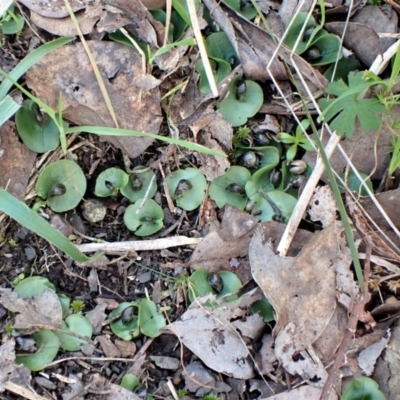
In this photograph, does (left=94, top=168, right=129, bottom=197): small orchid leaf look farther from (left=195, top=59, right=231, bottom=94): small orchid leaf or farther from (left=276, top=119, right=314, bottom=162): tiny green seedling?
(left=276, top=119, right=314, bottom=162): tiny green seedling

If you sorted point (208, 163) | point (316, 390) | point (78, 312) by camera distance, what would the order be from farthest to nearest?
point (208, 163), point (78, 312), point (316, 390)

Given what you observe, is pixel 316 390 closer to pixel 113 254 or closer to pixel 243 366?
pixel 243 366

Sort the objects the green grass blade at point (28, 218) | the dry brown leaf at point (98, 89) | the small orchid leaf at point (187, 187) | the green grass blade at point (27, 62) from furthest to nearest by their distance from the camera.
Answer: the small orchid leaf at point (187, 187) → the dry brown leaf at point (98, 89) → the green grass blade at point (27, 62) → the green grass blade at point (28, 218)

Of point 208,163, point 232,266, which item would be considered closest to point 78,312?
point 232,266

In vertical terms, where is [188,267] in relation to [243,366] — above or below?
above

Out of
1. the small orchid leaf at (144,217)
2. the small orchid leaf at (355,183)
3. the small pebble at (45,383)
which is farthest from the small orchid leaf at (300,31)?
the small pebble at (45,383)

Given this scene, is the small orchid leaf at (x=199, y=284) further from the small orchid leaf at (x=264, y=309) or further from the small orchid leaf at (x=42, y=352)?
the small orchid leaf at (x=42, y=352)
